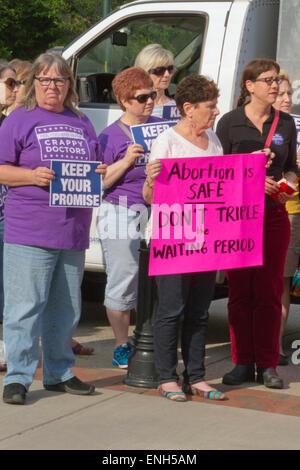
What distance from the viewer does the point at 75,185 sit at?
5477 mm

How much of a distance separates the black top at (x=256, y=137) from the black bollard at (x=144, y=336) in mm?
836

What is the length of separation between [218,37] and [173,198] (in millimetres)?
1990

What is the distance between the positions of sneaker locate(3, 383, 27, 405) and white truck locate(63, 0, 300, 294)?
215cm

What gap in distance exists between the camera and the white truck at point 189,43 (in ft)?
23.1

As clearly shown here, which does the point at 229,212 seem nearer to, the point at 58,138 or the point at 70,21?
the point at 58,138

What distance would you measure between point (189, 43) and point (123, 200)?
1563 millimetres

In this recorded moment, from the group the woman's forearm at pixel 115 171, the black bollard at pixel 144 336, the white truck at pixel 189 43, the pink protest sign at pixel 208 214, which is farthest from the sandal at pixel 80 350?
the pink protest sign at pixel 208 214

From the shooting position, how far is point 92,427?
16.6ft

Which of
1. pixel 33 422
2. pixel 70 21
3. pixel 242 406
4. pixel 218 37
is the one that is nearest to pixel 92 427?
pixel 33 422

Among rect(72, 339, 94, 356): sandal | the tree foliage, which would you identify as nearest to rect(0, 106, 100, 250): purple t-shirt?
rect(72, 339, 94, 356): sandal

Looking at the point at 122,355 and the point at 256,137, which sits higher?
the point at 256,137

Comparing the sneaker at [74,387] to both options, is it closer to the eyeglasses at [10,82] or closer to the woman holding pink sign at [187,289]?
the woman holding pink sign at [187,289]

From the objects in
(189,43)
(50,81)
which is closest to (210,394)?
(50,81)

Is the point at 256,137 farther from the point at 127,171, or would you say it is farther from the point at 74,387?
the point at 74,387
